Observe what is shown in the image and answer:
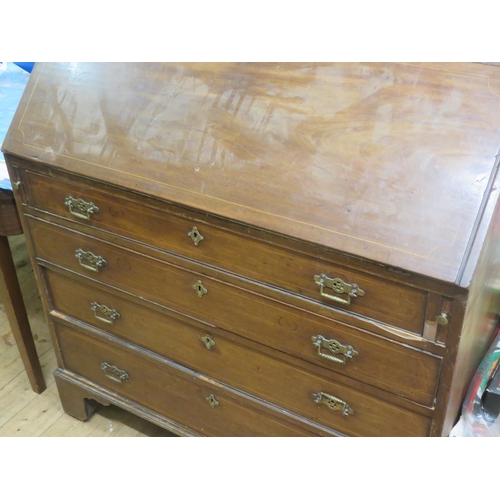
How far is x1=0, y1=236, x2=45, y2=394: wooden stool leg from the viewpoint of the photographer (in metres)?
1.91

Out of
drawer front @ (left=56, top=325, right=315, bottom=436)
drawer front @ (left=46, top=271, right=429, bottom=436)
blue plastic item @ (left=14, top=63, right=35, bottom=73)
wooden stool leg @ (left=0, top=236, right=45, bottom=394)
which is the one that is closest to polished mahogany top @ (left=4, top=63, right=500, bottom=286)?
drawer front @ (left=46, top=271, right=429, bottom=436)

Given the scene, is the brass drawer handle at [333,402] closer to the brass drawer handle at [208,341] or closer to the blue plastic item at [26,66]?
the brass drawer handle at [208,341]

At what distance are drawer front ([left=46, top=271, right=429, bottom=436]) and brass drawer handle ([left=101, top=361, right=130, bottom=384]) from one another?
0.46 feet

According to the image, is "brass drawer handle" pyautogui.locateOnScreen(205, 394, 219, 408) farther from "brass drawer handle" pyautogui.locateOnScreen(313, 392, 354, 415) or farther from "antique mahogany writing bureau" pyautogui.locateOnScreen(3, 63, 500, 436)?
"brass drawer handle" pyautogui.locateOnScreen(313, 392, 354, 415)

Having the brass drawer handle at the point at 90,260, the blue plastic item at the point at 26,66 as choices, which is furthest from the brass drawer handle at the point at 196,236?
the blue plastic item at the point at 26,66

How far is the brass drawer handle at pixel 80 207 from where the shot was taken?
153cm

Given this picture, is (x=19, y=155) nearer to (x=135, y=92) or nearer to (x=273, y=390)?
(x=135, y=92)

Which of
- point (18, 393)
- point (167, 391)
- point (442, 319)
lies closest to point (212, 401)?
point (167, 391)

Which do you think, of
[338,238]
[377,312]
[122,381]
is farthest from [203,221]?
[122,381]

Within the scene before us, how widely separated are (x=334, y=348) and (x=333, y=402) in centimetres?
18

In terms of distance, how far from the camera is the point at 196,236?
1.38m

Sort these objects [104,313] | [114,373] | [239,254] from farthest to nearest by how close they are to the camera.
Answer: [114,373], [104,313], [239,254]

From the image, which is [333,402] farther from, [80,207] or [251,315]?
[80,207]

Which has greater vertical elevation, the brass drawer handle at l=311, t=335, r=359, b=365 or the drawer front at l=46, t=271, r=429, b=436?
the brass drawer handle at l=311, t=335, r=359, b=365
